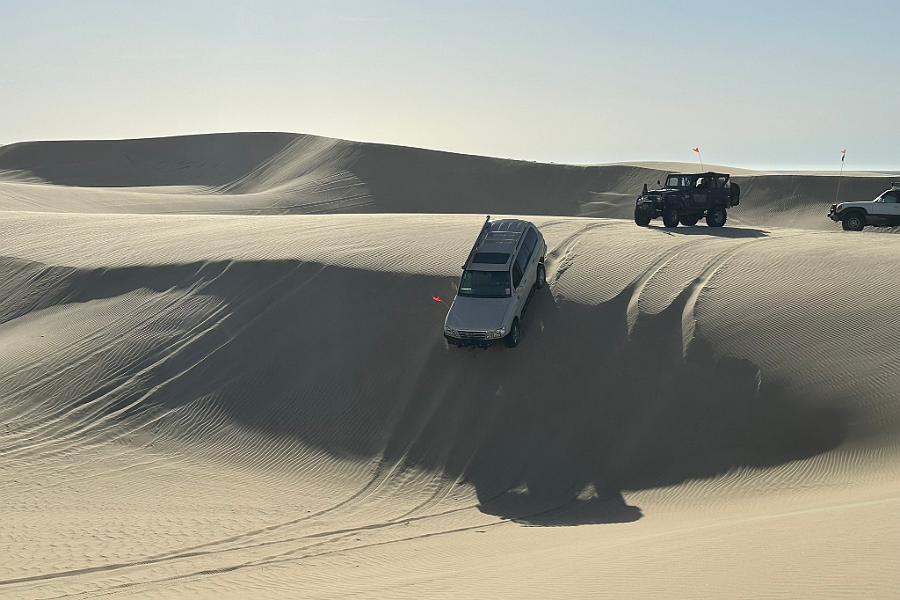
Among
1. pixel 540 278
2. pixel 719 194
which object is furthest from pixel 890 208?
pixel 540 278

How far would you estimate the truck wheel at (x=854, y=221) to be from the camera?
102 ft

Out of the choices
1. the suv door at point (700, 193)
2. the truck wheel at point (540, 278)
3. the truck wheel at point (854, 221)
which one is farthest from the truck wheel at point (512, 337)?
the truck wheel at point (854, 221)

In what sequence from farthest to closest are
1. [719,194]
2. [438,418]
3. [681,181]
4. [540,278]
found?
[719,194]
[681,181]
[540,278]
[438,418]

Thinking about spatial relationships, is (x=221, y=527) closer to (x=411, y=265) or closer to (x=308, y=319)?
(x=308, y=319)

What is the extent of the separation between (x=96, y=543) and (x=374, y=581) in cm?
528

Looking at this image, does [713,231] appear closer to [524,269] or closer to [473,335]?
[524,269]

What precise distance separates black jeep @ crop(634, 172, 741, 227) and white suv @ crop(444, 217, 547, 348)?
8.97 metres

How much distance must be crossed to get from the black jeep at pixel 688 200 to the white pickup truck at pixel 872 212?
138 inches

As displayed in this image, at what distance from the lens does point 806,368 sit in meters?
19.0

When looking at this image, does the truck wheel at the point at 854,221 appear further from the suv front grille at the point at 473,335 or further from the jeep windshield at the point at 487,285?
the suv front grille at the point at 473,335

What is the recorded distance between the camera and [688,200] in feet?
98.8

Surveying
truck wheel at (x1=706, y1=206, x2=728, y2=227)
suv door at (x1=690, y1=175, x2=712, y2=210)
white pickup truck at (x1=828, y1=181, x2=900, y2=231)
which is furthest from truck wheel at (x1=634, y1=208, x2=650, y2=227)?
white pickup truck at (x1=828, y1=181, x2=900, y2=231)

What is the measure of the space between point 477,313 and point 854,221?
1712 cm

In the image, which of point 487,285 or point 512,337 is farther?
point 487,285
